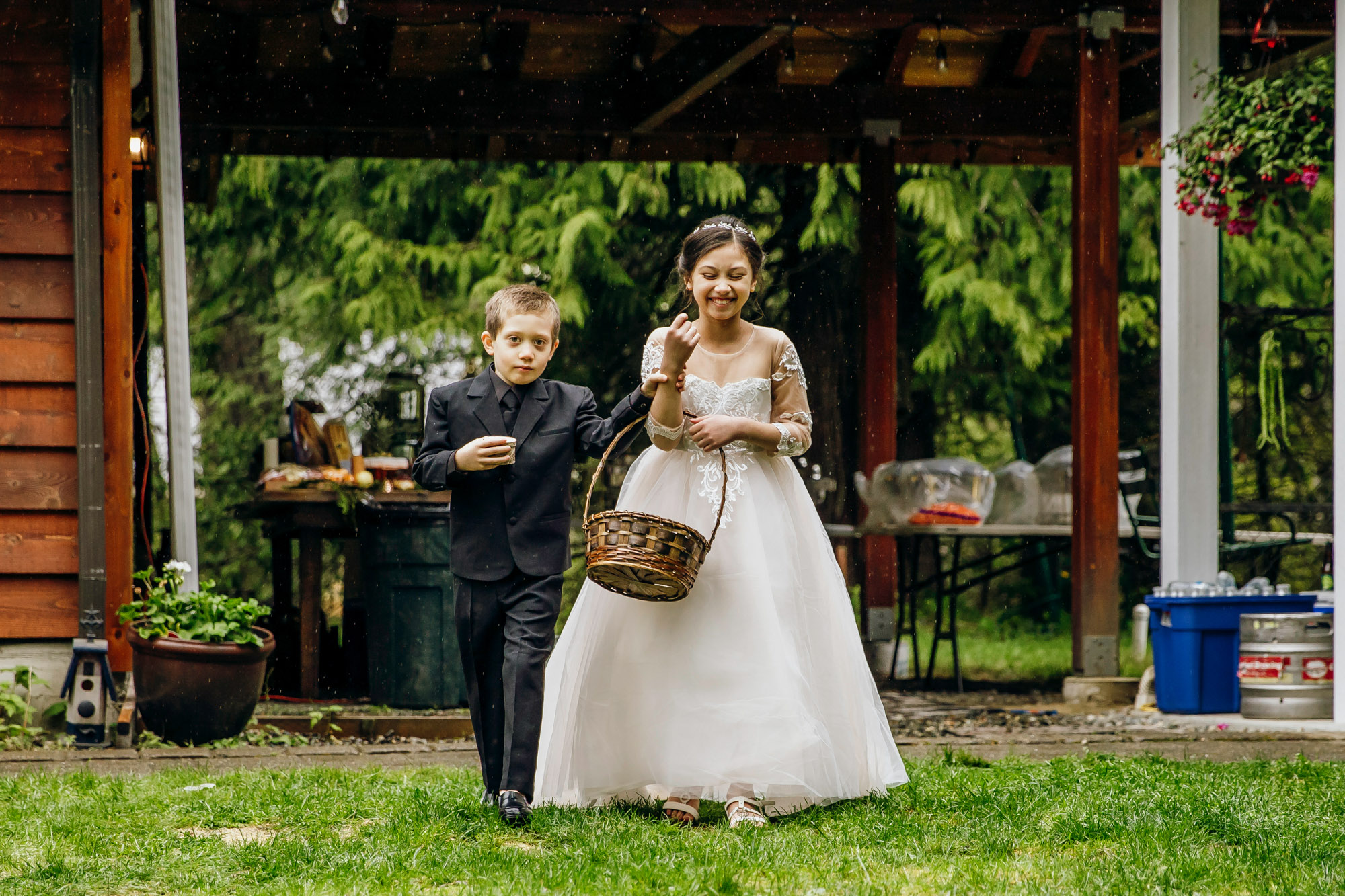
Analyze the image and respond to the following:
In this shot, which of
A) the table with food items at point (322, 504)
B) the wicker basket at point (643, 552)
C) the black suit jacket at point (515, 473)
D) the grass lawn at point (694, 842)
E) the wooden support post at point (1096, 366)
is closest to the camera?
the grass lawn at point (694, 842)

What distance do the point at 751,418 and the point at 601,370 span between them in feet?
29.6

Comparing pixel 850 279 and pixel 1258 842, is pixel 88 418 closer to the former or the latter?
pixel 1258 842

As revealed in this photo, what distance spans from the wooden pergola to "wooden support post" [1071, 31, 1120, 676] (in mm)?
11

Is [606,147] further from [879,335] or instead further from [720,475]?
[720,475]

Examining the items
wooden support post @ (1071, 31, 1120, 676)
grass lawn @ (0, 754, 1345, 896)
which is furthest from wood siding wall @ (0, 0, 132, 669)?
wooden support post @ (1071, 31, 1120, 676)

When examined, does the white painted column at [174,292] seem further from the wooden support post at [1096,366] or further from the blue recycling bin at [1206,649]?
the blue recycling bin at [1206,649]

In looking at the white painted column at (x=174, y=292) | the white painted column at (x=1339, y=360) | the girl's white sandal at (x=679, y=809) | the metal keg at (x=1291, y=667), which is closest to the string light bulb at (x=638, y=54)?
the white painted column at (x=174, y=292)

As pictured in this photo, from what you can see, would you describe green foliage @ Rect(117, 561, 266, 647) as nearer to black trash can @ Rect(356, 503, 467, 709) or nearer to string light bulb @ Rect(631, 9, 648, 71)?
black trash can @ Rect(356, 503, 467, 709)

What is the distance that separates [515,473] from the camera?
3.75 meters

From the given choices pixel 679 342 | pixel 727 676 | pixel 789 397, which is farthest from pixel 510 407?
pixel 727 676

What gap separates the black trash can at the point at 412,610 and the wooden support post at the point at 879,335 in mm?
3091

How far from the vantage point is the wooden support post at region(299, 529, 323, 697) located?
24.7ft

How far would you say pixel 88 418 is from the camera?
584cm

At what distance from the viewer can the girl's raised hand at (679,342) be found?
3.54 m
